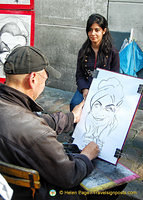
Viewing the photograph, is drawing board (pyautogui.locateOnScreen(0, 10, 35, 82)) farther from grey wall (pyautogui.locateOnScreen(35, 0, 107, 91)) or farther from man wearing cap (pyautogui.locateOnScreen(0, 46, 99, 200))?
grey wall (pyautogui.locateOnScreen(35, 0, 107, 91))

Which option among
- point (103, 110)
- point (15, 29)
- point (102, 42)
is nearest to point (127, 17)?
point (102, 42)

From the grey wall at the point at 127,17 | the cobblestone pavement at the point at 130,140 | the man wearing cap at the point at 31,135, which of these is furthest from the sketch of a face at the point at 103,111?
the grey wall at the point at 127,17

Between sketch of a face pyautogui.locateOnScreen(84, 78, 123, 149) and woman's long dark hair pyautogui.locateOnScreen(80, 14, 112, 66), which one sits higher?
woman's long dark hair pyautogui.locateOnScreen(80, 14, 112, 66)

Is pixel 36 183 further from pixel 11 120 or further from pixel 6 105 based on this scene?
pixel 6 105

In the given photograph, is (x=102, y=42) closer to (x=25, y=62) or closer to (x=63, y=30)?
(x=25, y=62)

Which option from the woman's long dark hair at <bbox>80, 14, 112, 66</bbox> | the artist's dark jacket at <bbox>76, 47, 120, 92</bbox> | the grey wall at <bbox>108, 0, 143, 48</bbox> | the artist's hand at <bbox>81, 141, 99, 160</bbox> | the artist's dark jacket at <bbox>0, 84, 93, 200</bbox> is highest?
the grey wall at <bbox>108, 0, 143, 48</bbox>

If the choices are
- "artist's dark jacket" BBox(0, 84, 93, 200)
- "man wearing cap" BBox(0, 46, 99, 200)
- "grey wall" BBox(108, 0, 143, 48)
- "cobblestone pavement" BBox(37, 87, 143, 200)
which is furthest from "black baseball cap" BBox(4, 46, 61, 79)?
"grey wall" BBox(108, 0, 143, 48)

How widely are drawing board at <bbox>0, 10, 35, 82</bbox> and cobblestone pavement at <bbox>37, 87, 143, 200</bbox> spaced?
1.41m

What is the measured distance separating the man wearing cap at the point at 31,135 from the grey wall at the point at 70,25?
2.94m

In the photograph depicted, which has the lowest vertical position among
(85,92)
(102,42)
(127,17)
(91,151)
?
(91,151)

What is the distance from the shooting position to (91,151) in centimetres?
186

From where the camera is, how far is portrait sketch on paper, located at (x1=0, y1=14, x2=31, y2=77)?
3029 mm

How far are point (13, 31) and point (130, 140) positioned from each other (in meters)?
2.14

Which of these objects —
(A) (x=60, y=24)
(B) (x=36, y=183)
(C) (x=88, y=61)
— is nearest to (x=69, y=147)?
(B) (x=36, y=183)
